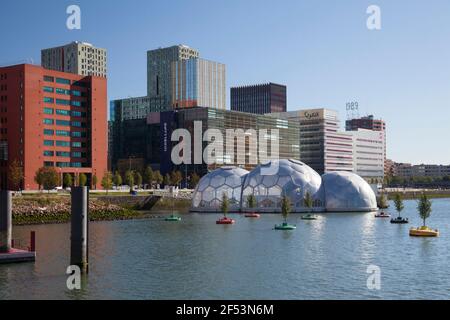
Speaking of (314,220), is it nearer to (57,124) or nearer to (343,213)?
(343,213)

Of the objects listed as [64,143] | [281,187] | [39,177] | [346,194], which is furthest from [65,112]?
[346,194]

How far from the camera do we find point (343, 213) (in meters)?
121

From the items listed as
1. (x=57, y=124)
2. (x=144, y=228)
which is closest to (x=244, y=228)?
(x=144, y=228)

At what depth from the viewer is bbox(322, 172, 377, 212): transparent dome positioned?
126 m

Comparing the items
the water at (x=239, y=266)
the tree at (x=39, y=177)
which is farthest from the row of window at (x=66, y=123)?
the water at (x=239, y=266)

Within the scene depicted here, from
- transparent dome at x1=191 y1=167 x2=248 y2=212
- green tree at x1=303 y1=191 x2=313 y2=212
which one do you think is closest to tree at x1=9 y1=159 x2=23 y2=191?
transparent dome at x1=191 y1=167 x2=248 y2=212

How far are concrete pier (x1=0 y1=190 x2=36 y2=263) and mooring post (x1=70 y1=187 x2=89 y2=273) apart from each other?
727cm

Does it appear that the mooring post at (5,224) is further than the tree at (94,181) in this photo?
No

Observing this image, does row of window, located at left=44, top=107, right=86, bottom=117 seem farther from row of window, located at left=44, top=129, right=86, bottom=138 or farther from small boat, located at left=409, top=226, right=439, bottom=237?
small boat, located at left=409, top=226, right=439, bottom=237

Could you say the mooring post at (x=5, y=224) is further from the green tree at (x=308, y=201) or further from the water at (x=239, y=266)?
the green tree at (x=308, y=201)

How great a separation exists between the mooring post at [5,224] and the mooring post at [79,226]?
972cm

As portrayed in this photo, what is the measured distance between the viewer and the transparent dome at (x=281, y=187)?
123 meters

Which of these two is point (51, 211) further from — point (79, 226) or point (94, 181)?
point (94, 181)
